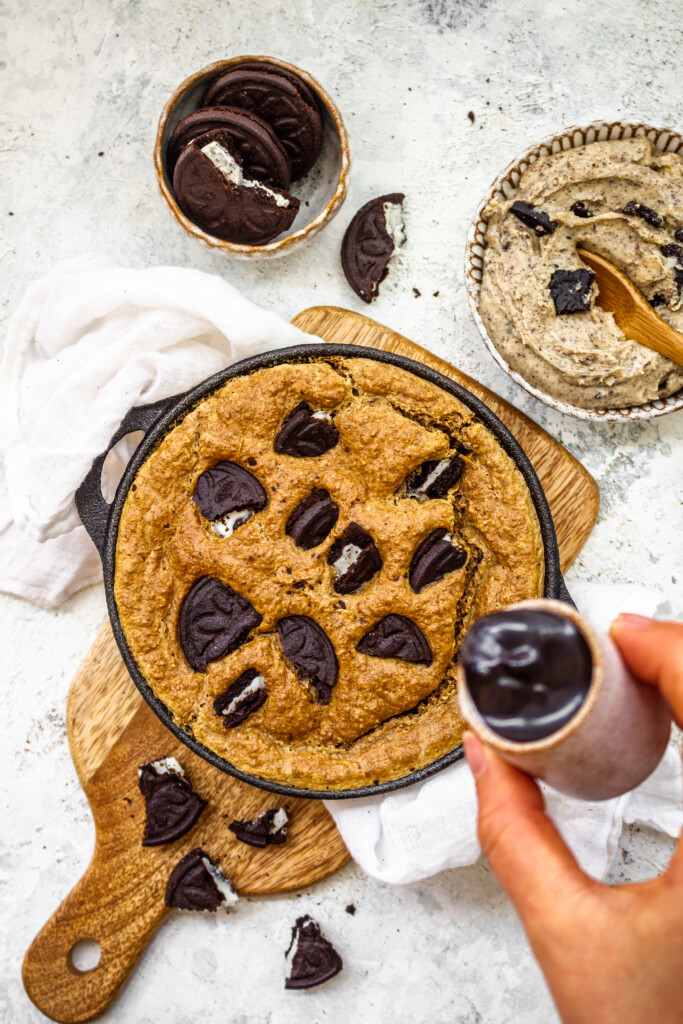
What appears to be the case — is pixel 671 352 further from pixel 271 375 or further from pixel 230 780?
pixel 230 780

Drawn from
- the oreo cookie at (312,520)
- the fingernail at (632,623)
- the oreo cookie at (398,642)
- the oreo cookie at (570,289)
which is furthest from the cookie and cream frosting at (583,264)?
the fingernail at (632,623)

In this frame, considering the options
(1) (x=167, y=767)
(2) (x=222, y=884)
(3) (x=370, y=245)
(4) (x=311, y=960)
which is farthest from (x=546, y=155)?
(4) (x=311, y=960)

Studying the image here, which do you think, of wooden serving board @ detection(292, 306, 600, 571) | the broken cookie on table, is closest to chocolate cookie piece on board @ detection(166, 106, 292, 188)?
wooden serving board @ detection(292, 306, 600, 571)

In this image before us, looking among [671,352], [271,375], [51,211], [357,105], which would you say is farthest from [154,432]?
[671,352]

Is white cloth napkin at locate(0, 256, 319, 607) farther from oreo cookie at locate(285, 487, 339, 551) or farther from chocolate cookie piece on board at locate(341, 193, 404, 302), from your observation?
oreo cookie at locate(285, 487, 339, 551)

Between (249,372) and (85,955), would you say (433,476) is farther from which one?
(85,955)

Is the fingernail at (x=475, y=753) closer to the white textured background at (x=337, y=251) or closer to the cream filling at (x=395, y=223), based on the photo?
the white textured background at (x=337, y=251)

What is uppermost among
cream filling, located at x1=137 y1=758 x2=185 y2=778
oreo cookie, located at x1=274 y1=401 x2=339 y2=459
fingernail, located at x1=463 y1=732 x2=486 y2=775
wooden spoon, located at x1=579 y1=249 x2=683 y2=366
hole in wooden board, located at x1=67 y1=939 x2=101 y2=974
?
wooden spoon, located at x1=579 y1=249 x2=683 y2=366
